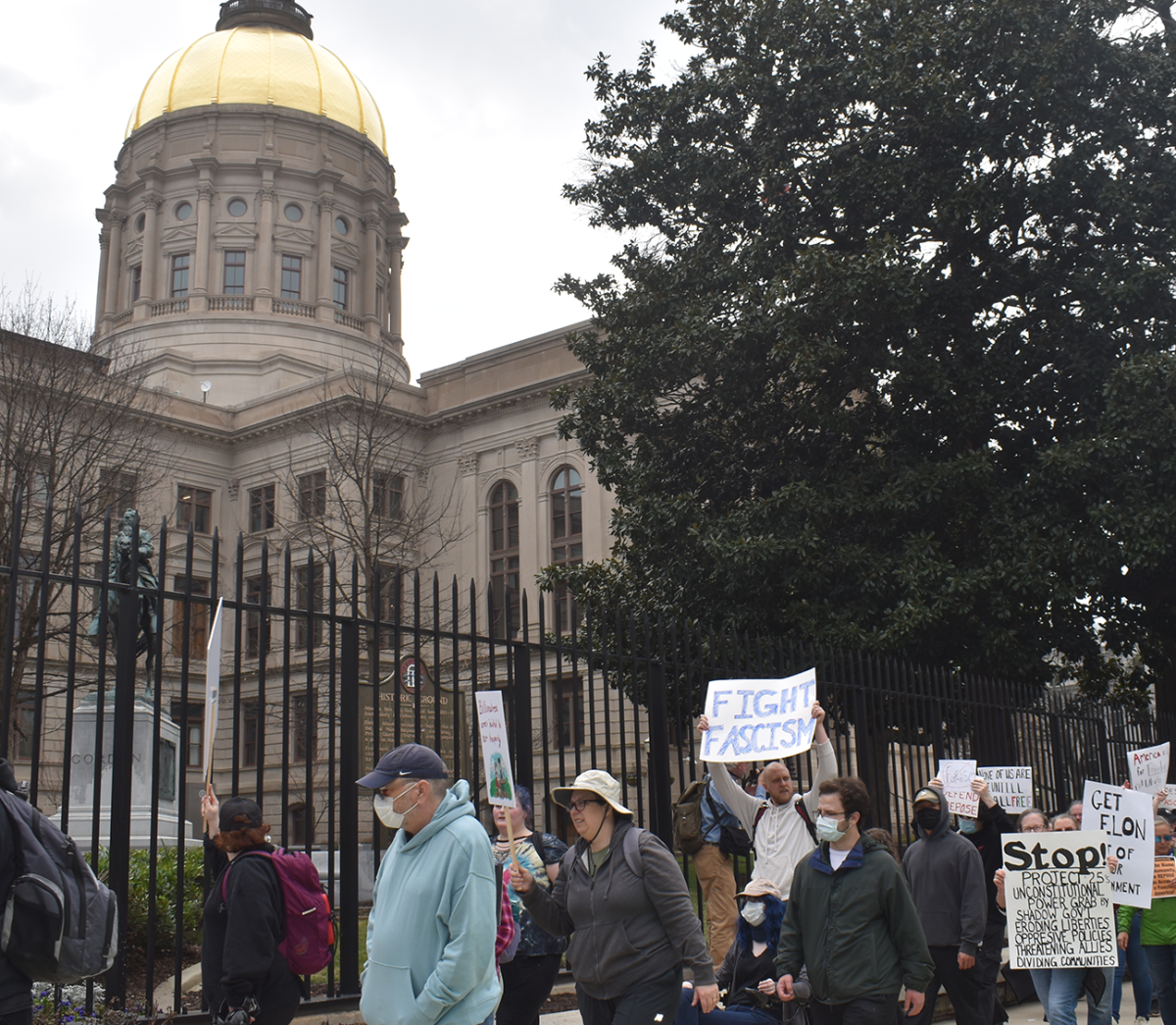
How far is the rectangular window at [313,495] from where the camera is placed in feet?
106

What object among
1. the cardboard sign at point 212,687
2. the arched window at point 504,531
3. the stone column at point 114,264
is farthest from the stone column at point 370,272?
the cardboard sign at point 212,687

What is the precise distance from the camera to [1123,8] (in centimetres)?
1833

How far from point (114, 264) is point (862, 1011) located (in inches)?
2587

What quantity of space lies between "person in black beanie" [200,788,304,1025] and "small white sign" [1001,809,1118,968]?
4.66m

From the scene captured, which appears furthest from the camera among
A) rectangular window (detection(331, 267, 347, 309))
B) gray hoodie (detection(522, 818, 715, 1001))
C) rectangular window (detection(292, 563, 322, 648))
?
rectangular window (detection(331, 267, 347, 309))

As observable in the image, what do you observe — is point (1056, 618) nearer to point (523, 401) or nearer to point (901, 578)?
point (901, 578)

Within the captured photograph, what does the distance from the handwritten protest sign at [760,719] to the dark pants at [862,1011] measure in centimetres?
169

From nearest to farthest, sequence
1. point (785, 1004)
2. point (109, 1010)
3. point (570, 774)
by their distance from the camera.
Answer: point (109, 1010) → point (785, 1004) → point (570, 774)

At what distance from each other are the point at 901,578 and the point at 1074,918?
9.90 metres

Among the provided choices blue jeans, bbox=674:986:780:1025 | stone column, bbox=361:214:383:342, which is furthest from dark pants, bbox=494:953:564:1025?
stone column, bbox=361:214:383:342

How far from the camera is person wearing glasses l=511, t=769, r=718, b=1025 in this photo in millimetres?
5191

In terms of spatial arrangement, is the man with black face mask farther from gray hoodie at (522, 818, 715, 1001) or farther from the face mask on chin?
the face mask on chin

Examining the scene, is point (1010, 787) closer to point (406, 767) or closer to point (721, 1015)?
point (721, 1015)

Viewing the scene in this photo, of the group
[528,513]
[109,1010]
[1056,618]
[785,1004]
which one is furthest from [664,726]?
[528,513]
